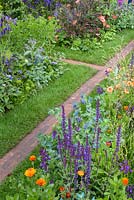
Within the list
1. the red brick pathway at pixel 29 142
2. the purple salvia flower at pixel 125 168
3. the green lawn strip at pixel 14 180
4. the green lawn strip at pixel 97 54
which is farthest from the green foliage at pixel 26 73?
the purple salvia flower at pixel 125 168

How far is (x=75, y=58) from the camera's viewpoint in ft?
23.2

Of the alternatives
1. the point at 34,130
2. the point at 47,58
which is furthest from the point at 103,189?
the point at 47,58

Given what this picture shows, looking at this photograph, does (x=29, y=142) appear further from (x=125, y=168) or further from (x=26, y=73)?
(x=125, y=168)

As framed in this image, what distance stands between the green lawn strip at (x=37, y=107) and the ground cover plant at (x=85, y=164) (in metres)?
0.59

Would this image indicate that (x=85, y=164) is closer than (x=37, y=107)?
Yes

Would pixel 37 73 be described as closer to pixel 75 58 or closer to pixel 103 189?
pixel 75 58

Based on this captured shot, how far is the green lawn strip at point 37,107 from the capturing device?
466cm

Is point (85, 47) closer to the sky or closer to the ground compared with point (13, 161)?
closer to the sky

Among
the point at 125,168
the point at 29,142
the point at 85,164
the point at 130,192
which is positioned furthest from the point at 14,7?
the point at 130,192

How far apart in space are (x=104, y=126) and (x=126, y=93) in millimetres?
1017

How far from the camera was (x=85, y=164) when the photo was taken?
3322mm

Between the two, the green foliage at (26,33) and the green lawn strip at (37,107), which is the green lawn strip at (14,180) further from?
the green foliage at (26,33)

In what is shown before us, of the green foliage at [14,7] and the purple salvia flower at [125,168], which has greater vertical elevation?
the green foliage at [14,7]

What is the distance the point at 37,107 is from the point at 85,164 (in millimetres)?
2081
